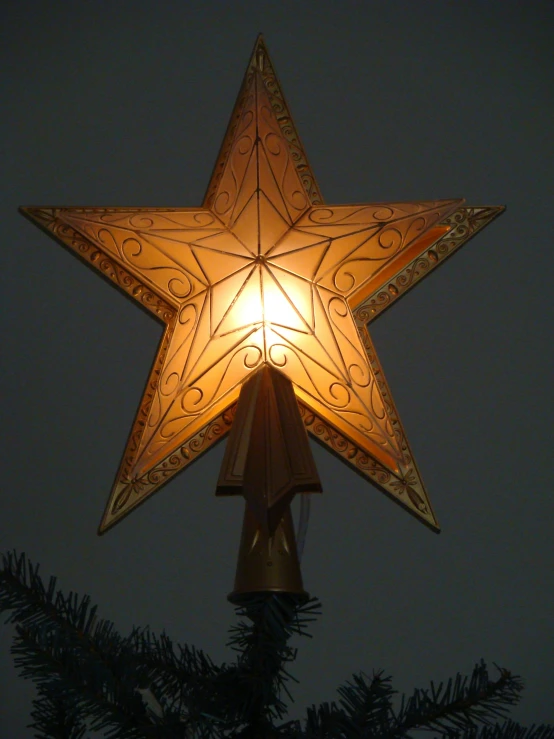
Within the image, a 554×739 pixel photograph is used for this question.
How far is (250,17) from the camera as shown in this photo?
1228 millimetres

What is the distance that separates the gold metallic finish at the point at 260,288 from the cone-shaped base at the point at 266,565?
0.55ft

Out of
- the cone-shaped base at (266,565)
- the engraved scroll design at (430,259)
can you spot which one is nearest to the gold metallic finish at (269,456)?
the cone-shaped base at (266,565)

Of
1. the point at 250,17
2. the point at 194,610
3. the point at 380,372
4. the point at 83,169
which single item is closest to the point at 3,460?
the point at 194,610

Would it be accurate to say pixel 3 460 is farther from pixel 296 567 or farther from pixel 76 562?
pixel 296 567

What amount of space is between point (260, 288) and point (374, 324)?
454 mm

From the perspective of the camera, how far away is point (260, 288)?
2.25 ft

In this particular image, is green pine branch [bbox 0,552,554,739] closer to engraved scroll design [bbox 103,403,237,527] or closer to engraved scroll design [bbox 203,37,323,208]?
engraved scroll design [bbox 103,403,237,527]

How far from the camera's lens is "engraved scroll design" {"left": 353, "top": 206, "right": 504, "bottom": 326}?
0.75 m

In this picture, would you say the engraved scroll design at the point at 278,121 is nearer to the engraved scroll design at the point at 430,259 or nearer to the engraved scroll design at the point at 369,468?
the engraved scroll design at the point at 430,259

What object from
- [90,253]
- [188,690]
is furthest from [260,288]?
[188,690]

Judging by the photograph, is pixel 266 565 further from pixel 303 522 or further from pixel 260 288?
pixel 260 288

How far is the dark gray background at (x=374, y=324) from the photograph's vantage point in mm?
973

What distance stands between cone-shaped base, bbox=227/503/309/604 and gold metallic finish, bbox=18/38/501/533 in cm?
17

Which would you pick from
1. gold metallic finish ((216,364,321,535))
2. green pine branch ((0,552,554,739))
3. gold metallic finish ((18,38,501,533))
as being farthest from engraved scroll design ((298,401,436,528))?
green pine branch ((0,552,554,739))
